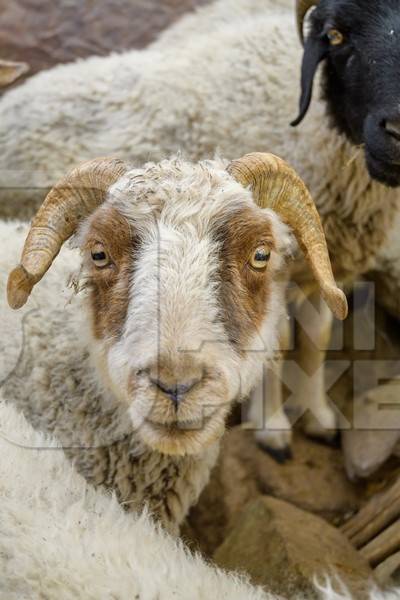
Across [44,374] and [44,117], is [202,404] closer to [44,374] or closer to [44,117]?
[44,374]

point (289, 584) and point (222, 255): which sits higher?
point (222, 255)

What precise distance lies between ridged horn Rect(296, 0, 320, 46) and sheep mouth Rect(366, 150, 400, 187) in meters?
1.08

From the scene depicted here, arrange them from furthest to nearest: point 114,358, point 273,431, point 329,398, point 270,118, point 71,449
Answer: point 329,398 < point 273,431 < point 270,118 < point 71,449 < point 114,358

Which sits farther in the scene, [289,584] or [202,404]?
[289,584]

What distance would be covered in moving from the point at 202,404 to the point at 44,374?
1.11 metres

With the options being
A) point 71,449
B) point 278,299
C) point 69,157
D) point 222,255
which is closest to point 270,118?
point 69,157

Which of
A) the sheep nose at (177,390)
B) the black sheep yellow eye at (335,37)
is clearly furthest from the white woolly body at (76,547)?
the black sheep yellow eye at (335,37)

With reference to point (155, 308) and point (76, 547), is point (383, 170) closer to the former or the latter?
point (155, 308)

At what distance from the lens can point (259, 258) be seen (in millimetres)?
3115

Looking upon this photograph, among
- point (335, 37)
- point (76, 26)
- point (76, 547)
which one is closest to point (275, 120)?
point (335, 37)

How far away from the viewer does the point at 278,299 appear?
3.50 metres

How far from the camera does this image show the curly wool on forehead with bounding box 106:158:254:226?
2975mm

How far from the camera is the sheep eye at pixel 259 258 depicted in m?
3.09

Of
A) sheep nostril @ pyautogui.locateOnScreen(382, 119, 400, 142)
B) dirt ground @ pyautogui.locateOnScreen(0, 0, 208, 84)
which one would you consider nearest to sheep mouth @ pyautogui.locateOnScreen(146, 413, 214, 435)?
sheep nostril @ pyautogui.locateOnScreen(382, 119, 400, 142)
